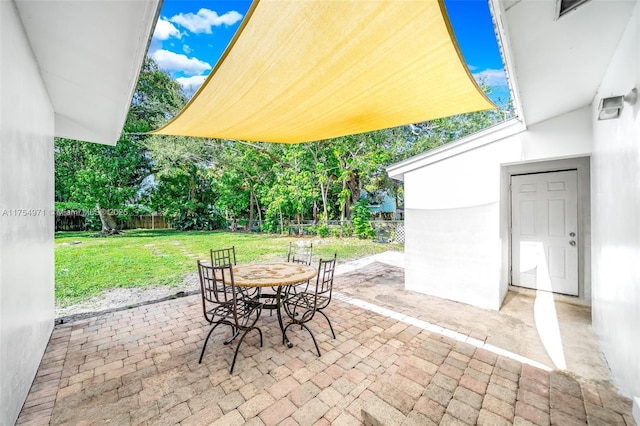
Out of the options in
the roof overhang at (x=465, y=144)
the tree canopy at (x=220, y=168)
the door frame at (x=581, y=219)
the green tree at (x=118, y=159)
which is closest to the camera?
the roof overhang at (x=465, y=144)

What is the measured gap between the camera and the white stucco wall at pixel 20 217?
1905mm

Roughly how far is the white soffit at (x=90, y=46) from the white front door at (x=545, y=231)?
6262 millimetres

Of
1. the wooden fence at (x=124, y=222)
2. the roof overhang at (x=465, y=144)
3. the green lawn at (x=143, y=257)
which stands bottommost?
the green lawn at (x=143, y=257)

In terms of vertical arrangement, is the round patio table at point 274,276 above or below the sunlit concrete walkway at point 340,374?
above

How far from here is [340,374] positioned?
2.74 metres

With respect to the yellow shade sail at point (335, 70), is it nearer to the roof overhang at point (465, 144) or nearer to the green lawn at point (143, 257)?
the roof overhang at point (465, 144)

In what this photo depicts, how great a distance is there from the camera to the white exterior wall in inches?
159

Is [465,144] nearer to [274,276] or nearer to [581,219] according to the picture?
[581,219]

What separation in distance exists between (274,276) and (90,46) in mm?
2880

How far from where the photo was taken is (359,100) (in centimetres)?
330

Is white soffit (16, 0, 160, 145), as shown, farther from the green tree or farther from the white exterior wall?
the green tree

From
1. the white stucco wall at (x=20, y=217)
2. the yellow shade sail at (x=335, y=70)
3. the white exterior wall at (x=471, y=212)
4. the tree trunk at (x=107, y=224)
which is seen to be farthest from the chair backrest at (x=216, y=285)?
the tree trunk at (x=107, y=224)

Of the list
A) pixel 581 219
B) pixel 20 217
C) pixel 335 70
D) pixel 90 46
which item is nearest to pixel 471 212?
pixel 581 219

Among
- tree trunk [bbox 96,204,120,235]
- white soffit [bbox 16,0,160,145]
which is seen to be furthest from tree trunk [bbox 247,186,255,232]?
white soffit [bbox 16,0,160,145]
